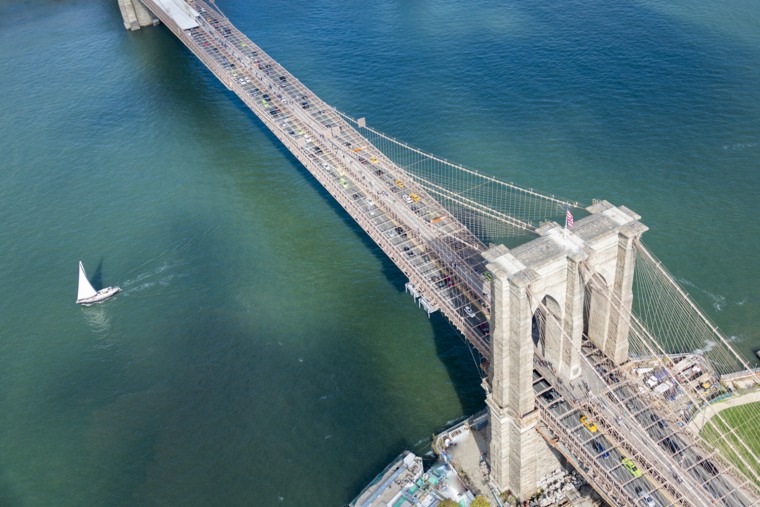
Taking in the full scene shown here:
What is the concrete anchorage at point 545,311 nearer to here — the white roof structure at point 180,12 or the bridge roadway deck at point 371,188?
the bridge roadway deck at point 371,188

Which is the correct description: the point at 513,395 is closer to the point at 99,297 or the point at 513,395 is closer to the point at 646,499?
the point at 646,499

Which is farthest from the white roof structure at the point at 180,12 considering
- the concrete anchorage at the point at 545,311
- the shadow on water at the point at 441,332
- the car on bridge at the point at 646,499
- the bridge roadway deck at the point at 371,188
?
the car on bridge at the point at 646,499

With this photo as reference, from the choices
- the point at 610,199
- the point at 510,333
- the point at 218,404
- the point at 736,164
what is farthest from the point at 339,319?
the point at 736,164

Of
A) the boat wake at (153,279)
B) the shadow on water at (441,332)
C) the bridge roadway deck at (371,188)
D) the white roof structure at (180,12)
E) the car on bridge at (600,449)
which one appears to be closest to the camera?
the car on bridge at (600,449)

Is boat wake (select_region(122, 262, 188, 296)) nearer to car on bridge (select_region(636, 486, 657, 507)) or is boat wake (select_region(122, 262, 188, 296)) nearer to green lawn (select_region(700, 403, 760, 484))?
car on bridge (select_region(636, 486, 657, 507))

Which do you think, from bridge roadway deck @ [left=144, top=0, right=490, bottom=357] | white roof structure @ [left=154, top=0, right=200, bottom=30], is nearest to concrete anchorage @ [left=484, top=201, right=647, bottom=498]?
bridge roadway deck @ [left=144, top=0, right=490, bottom=357]
